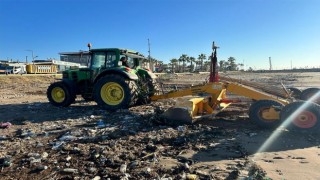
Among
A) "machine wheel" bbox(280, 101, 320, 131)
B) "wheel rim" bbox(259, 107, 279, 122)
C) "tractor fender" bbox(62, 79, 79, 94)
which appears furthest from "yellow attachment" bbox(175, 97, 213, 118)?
"tractor fender" bbox(62, 79, 79, 94)

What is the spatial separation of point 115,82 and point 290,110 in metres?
5.41

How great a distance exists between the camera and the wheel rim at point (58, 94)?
11539 millimetres

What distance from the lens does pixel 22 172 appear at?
15.8 ft

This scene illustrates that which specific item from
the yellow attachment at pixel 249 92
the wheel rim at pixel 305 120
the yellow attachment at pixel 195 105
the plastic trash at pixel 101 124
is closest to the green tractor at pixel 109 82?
the plastic trash at pixel 101 124

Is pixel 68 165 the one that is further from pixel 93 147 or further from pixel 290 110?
pixel 290 110

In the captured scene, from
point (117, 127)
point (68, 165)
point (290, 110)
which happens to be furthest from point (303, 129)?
point (68, 165)

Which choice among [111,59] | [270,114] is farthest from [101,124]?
[270,114]

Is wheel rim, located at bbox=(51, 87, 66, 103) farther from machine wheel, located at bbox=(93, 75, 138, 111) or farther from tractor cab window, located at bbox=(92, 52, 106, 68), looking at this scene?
machine wheel, located at bbox=(93, 75, 138, 111)

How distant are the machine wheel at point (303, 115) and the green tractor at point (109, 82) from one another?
4.88 m

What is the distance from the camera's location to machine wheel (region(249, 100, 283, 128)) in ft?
24.0

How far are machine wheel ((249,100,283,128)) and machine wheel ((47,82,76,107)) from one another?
6538mm

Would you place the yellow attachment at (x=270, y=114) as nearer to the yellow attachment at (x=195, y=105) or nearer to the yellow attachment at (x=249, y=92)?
the yellow attachment at (x=249, y=92)

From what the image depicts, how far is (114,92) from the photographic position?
411 inches

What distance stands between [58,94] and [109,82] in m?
2.43
